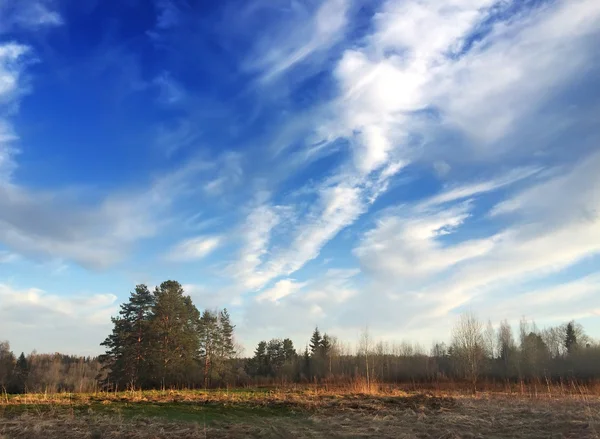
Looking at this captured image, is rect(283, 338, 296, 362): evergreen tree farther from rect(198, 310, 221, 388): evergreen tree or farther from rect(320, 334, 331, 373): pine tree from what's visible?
rect(198, 310, 221, 388): evergreen tree

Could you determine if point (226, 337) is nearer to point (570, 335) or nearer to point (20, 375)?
point (20, 375)

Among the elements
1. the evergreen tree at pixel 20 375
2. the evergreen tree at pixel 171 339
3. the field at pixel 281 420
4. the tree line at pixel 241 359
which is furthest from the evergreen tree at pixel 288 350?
the field at pixel 281 420

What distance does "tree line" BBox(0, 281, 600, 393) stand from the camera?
4153 centimetres

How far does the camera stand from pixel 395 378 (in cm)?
5512

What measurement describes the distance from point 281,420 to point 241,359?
5732cm

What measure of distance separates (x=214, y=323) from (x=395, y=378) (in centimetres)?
2392

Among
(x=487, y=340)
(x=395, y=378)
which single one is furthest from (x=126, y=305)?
(x=487, y=340)

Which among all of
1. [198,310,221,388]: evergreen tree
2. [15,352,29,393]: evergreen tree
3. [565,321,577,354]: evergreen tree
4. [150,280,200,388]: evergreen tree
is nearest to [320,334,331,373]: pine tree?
[198,310,221,388]: evergreen tree

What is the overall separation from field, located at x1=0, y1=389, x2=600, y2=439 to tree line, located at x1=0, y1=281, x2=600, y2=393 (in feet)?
52.1

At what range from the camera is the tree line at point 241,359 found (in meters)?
41.5

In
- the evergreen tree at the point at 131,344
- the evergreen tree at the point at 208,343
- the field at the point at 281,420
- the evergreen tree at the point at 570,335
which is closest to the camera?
the field at the point at 281,420

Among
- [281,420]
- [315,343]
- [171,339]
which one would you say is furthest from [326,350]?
[281,420]

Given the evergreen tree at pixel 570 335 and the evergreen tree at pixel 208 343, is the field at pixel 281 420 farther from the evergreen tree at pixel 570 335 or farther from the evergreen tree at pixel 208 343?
the evergreen tree at pixel 570 335

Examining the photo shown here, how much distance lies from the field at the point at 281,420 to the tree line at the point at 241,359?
625 inches
